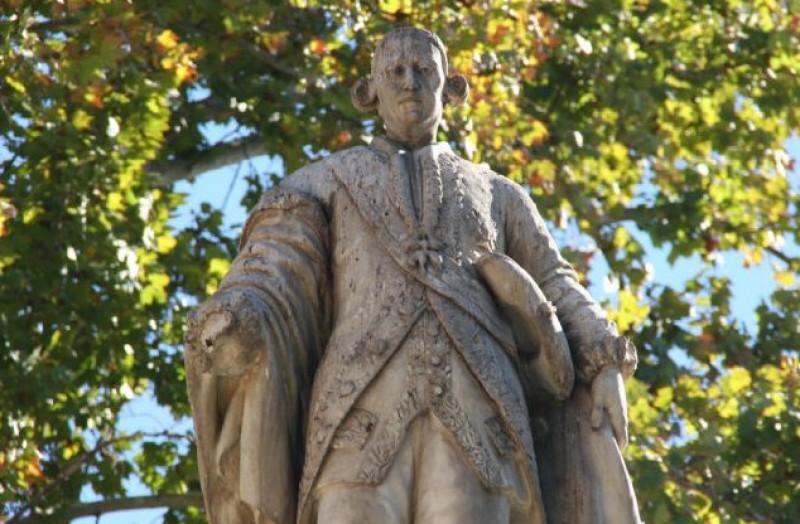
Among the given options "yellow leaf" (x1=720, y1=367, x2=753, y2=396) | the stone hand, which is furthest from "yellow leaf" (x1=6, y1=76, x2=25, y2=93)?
the stone hand

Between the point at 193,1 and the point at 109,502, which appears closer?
the point at 109,502

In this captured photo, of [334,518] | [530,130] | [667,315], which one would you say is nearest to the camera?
[334,518]

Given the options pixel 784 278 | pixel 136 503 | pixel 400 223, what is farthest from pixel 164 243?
pixel 400 223

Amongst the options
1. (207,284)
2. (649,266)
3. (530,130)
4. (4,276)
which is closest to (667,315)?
(649,266)

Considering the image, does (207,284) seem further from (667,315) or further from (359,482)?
(359,482)

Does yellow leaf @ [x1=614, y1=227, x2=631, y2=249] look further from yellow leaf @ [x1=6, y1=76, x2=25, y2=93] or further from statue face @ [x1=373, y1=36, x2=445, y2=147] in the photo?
statue face @ [x1=373, y1=36, x2=445, y2=147]

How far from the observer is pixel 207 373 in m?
8.73

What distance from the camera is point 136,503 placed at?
637 inches

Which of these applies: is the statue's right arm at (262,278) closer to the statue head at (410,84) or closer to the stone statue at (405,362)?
the stone statue at (405,362)

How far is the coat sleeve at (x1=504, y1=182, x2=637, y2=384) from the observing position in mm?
8953

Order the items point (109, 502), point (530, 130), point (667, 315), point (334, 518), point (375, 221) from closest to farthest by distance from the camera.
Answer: point (334, 518) → point (375, 221) → point (109, 502) → point (530, 130) → point (667, 315)

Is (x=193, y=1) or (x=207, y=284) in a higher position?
(x=193, y=1)

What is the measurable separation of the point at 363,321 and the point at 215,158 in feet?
Result: 30.6

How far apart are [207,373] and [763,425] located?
845cm
